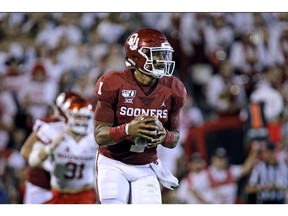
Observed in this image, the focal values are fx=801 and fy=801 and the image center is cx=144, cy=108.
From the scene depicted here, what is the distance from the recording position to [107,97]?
193 inches

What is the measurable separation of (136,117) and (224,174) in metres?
4.81

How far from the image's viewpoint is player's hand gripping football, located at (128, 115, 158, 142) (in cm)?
469

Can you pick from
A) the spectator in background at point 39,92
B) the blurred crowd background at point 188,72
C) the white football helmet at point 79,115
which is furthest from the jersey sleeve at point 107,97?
the spectator in background at point 39,92

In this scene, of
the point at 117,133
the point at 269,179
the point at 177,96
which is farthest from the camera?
the point at 269,179

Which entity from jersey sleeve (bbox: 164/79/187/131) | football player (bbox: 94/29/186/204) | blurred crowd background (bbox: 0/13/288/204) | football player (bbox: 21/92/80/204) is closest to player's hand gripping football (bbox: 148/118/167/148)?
football player (bbox: 94/29/186/204)

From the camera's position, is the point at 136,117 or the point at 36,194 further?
the point at 36,194

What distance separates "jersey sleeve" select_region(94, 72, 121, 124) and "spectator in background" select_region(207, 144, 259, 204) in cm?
462

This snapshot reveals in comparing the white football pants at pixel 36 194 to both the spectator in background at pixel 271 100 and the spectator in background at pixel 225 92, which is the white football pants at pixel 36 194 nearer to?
the spectator in background at pixel 225 92

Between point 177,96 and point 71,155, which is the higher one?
point 177,96

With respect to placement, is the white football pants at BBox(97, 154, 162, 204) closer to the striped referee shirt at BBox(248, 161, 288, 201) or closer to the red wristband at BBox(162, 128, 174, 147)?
the red wristband at BBox(162, 128, 174, 147)

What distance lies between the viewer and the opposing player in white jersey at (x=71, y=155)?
6832 millimetres

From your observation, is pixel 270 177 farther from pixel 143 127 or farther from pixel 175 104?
pixel 143 127

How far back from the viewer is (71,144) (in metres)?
6.91

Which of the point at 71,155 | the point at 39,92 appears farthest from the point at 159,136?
the point at 39,92
